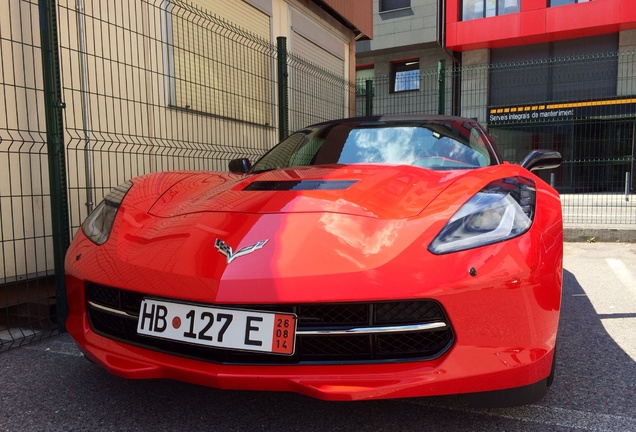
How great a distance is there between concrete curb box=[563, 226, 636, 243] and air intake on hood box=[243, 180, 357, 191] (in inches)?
224

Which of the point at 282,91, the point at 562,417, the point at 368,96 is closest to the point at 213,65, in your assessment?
the point at 282,91

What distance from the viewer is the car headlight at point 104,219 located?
208 centimetres

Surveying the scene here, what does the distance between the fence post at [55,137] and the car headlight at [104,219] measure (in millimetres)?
769

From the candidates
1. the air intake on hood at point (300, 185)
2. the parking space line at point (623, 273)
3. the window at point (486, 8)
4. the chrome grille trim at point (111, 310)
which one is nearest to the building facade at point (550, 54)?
the window at point (486, 8)

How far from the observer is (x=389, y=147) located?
9.07 feet

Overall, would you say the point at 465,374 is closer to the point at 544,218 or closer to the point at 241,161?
the point at 544,218

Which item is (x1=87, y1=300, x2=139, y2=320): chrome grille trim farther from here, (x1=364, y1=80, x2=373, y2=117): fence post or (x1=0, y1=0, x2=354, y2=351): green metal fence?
(x1=364, y1=80, x2=373, y2=117): fence post

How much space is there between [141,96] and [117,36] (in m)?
0.54

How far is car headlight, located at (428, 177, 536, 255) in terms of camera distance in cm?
161

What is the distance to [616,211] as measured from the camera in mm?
8039

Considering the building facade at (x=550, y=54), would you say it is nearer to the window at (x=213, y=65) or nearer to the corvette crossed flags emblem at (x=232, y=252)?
the window at (x=213, y=65)

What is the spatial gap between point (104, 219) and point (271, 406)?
1.13 metres

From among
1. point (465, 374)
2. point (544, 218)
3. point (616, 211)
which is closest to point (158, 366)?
point (465, 374)

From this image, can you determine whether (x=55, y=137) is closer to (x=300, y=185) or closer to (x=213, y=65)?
(x=300, y=185)
